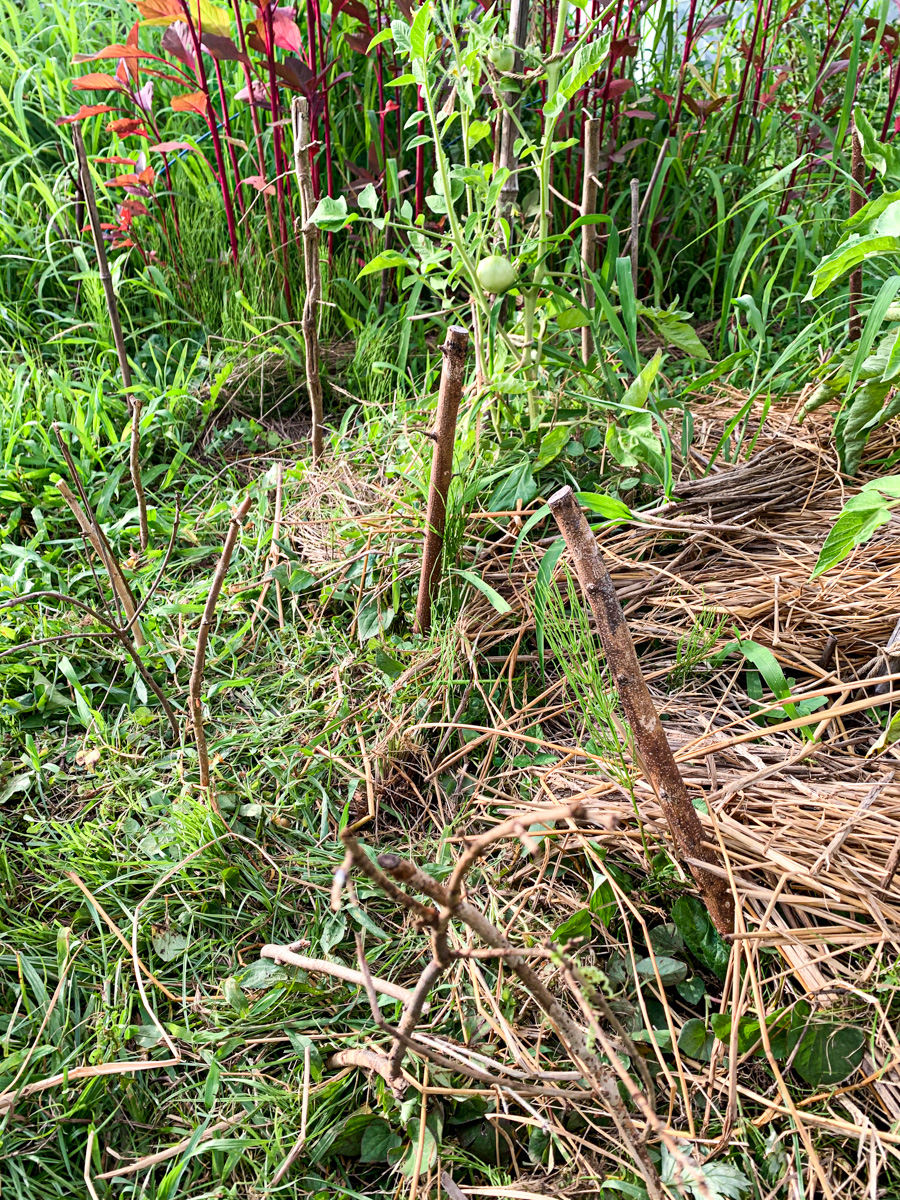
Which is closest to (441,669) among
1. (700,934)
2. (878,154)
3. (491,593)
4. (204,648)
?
(491,593)

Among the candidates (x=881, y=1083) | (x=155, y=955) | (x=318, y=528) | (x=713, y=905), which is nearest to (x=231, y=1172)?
(x=155, y=955)

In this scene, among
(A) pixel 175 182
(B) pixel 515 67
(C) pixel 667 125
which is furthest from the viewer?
(C) pixel 667 125

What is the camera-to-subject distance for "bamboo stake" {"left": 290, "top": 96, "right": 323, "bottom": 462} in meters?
1.77

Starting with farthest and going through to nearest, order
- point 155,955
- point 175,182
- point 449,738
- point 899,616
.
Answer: point 175,182
point 449,738
point 899,616
point 155,955

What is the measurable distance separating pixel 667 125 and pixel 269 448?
1664 millimetres

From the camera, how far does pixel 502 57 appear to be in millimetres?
1578

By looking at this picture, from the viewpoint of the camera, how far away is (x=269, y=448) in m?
2.29

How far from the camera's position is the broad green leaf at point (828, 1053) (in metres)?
1.08

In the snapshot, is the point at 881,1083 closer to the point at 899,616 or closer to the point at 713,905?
the point at 713,905

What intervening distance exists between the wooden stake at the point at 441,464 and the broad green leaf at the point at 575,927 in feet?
2.12

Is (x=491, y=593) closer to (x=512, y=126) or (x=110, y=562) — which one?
(x=110, y=562)

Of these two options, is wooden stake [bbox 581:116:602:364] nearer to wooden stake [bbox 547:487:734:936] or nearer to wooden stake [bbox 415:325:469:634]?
wooden stake [bbox 415:325:469:634]

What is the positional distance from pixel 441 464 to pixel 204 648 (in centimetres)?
52

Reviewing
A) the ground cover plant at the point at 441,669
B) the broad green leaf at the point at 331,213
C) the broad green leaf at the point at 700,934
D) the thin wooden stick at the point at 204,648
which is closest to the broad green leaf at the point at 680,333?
the ground cover plant at the point at 441,669
